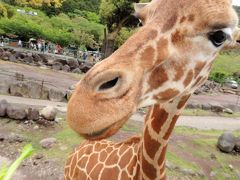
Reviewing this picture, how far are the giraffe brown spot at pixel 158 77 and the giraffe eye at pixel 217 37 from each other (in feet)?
1.00

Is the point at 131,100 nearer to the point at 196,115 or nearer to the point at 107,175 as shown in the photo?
the point at 107,175

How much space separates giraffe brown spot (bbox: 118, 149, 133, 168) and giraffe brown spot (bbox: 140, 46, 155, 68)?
1391mm

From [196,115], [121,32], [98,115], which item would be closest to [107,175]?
[98,115]

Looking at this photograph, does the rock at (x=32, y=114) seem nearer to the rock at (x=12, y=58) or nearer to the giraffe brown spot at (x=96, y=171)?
the giraffe brown spot at (x=96, y=171)

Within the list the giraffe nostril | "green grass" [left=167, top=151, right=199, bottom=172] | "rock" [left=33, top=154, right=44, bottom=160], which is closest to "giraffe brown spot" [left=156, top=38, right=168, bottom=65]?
the giraffe nostril

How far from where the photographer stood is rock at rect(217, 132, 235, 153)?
379 inches

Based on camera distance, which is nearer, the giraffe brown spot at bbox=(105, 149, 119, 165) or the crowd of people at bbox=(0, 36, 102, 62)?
the giraffe brown spot at bbox=(105, 149, 119, 165)

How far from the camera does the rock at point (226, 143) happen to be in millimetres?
9617

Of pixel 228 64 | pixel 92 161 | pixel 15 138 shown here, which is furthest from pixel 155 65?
pixel 228 64

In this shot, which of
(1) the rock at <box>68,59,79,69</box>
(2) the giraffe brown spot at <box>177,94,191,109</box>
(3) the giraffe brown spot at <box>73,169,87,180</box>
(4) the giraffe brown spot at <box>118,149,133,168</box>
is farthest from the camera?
(1) the rock at <box>68,59,79,69</box>

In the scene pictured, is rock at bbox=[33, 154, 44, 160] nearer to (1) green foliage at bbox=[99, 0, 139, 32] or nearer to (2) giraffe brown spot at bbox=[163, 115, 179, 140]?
(2) giraffe brown spot at bbox=[163, 115, 179, 140]

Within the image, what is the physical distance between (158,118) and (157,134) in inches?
4.5

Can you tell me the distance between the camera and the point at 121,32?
85.9 feet

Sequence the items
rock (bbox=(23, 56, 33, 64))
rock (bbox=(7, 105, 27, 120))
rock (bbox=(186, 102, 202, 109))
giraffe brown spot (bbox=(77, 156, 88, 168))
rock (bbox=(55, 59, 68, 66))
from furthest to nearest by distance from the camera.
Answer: rock (bbox=(55, 59, 68, 66)) → rock (bbox=(23, 56, 33, 64)) → rock (bbox=(186, 102, 202, 109)) → rock (bbox=(7, 105, 27, 120)) → giraffe brown spot (bbox=(77, 156, 88, 168))
